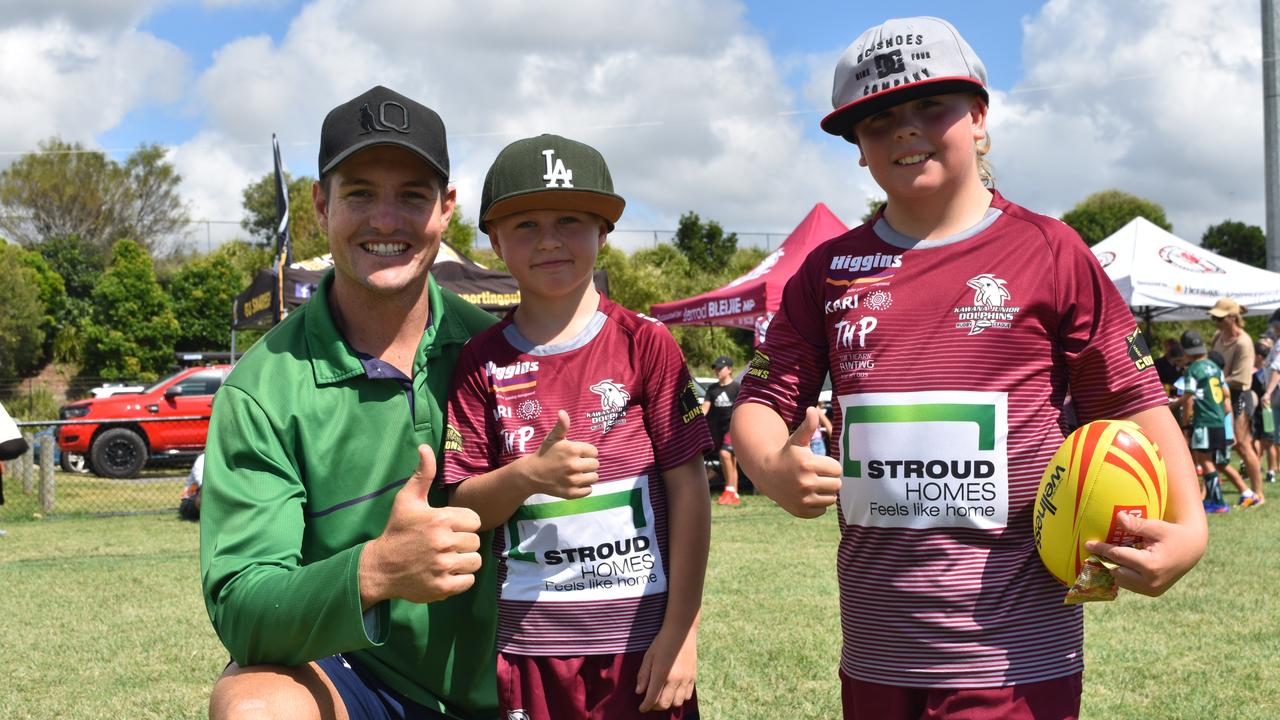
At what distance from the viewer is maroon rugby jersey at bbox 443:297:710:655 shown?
2.45 metres

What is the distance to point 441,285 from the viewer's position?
40.0 ft

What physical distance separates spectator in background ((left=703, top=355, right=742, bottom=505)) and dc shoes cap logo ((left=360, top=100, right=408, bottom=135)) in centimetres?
1008

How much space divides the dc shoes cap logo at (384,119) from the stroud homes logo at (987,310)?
1.36 metres

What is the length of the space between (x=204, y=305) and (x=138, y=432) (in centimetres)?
1939

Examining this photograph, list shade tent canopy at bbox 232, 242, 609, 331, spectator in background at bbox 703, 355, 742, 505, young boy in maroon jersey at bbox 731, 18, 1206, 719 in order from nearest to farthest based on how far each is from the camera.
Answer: young boy in maroon jersey at bbox 731, 18, 1206, 719 < shade tent canopy at bbox 232, 242, 609, 331 < spectator in background at bbox 703, 355, 742, 505

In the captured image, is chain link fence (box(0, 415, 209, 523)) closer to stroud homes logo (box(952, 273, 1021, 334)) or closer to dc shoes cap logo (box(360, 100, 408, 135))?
dc shoes cap logo (box(360, 100, 408, 135))

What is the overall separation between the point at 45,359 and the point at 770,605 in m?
35.7

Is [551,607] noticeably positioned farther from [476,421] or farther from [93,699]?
[93,699]

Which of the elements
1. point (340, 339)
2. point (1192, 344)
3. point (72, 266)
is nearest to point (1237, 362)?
point (1192, 344)

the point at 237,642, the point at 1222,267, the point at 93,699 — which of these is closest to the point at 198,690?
the point at 93,699

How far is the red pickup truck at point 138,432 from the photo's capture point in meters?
17.0

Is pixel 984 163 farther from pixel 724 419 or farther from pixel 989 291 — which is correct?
pixel 724 419

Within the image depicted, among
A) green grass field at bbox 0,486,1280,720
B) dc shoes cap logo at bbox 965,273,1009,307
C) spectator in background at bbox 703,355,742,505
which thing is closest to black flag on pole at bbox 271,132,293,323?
green grass field at bbox 0,486,1280,720

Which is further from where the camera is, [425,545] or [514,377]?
[514,377]
